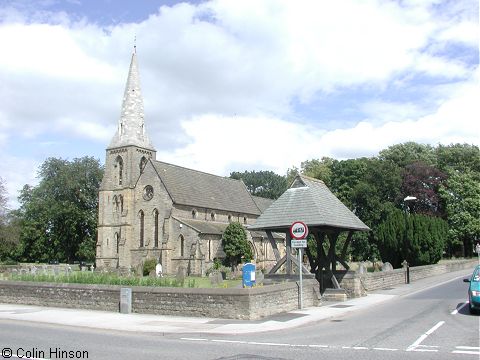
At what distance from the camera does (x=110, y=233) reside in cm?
5741

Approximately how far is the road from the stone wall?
6.29 feet

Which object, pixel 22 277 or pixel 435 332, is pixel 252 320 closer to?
pixel 435 332

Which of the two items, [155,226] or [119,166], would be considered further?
[119,166]

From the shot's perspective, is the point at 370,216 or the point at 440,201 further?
the point at 440,201

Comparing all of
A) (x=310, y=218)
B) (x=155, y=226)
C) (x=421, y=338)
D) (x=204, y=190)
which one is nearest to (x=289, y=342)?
(x=421, y=338)

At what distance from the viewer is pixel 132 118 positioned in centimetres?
6012

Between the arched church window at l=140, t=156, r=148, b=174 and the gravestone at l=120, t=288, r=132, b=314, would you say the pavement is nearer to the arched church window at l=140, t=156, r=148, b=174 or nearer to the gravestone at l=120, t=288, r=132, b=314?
the gravestone at l=120, t=288, r=132, b=314

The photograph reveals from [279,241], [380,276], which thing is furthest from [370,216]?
[380,276]

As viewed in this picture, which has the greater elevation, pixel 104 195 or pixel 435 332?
pixel 104 195

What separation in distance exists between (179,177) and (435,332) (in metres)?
47.8

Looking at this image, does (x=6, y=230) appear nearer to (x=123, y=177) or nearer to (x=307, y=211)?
(x=123, y=177)

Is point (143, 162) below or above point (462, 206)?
above

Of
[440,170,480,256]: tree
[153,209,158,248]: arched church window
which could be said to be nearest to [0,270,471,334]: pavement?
[153,209,158,248]: arched church window

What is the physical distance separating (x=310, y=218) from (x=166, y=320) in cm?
749
